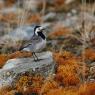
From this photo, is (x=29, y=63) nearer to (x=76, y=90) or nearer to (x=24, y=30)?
(x=76, y=90)

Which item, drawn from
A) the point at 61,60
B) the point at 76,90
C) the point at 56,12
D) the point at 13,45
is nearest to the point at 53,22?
the point at 56,12

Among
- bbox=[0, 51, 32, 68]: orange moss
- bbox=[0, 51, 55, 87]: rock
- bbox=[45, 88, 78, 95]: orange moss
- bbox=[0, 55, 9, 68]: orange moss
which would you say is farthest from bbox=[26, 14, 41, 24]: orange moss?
bbox=[45, 88, 78, 95]: orange moss

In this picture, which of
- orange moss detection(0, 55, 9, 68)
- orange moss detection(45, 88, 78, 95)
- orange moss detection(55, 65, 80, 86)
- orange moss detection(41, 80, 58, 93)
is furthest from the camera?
orange moss detection(0, 55, 9, 68)

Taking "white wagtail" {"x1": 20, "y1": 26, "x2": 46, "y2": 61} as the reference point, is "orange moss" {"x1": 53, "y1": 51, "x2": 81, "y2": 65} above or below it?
below

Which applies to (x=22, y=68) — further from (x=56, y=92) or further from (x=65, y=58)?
(x=65, y=58)

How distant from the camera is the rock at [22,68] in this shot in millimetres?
10555

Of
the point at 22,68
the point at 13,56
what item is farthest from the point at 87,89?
the point at 13,56

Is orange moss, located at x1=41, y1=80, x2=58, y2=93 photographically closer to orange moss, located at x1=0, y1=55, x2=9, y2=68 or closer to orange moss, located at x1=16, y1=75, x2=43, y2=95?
orange moss, located at x1=16, y1=75, x2=43, y2=95

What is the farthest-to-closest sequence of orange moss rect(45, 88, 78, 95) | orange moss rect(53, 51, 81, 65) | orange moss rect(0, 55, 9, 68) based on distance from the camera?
orange moss rect(0, 55, 9, 68)
orange moss rect(53, 51, 81, 65)
orange moss rect(45, 88, 78, 95)

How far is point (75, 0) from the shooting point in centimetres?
2228

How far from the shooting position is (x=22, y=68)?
1080 centimetres

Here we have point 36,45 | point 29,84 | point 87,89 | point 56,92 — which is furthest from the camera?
point 36,45

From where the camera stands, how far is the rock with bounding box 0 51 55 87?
10555 millimetres

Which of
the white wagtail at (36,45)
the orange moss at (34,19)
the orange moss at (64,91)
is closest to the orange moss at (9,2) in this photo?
the orange moss at (34,19)
